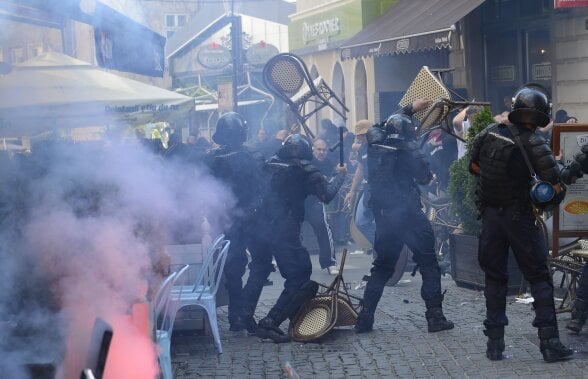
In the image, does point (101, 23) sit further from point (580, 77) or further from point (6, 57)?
point (580, 77)

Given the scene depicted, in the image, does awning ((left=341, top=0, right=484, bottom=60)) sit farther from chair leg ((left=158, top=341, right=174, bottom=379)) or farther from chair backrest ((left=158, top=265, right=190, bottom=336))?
chair leg ((left=158, top=341, right=174, bottom=379))

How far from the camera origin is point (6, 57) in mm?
6586

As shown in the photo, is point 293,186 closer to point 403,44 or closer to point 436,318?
point 436,318

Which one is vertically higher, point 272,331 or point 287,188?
point 287,188

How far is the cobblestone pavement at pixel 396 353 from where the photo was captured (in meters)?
7.36

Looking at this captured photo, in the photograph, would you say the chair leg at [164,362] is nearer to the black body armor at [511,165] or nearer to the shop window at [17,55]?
the shop window at [17,55]

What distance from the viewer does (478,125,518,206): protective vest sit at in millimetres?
7316

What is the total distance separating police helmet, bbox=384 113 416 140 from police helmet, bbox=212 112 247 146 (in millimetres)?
1271

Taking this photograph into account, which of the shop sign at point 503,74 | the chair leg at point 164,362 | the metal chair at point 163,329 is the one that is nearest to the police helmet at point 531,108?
the metal chair at point 163,329

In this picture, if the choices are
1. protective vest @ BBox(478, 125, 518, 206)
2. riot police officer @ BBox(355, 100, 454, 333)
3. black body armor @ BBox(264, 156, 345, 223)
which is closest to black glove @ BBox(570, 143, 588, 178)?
protective vest @ BBox(478, 125, 518, 206)

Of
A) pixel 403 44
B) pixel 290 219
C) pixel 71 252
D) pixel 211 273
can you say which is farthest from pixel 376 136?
pixel 403 44

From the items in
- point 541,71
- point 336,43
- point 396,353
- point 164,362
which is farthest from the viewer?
point 336,43

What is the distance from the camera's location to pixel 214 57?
4612cm

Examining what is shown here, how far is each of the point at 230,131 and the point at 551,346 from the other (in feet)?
10.9
